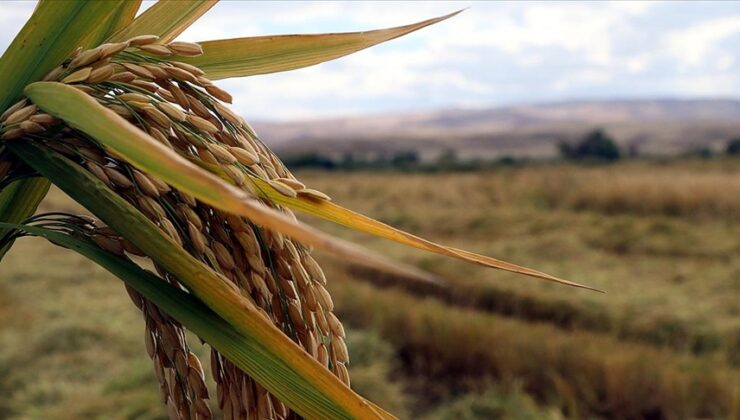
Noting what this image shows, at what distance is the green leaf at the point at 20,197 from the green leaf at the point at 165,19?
0.21 meters

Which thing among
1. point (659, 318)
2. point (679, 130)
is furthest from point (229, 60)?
point (679, 130)

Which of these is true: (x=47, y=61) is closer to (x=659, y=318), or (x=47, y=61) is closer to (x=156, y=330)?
(x=156, y=330)

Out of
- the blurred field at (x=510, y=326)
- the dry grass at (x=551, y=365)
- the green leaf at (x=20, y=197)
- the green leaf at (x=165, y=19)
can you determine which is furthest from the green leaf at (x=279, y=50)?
the dry grass at (x=551, y=365)

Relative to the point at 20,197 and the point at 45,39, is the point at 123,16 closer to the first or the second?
the point at 45,39

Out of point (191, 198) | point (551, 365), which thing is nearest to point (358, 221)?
point (191, 198)

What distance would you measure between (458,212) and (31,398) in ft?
29.0

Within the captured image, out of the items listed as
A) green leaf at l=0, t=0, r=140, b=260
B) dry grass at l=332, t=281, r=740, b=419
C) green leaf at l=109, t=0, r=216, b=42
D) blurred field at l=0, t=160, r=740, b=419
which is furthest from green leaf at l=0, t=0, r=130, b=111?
dry grass at l=332, t=281, r=740, b=419

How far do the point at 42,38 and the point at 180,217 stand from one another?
26cm

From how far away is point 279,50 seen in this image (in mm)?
968

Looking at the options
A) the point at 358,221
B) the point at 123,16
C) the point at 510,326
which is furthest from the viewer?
the point at 510,326

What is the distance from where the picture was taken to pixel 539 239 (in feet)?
31.3

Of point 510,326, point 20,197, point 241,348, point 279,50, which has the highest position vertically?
point 279,50

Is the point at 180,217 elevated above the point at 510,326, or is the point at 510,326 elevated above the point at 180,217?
the point at 180,217

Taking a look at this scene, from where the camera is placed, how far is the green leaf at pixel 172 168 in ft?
1.51
